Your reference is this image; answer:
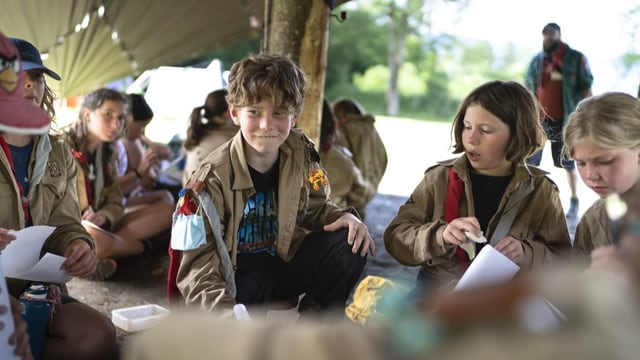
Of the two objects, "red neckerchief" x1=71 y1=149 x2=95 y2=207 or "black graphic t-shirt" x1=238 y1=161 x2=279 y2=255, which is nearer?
"black graphic t-shirt" x1=238 y1=161 x2=279 y2=255

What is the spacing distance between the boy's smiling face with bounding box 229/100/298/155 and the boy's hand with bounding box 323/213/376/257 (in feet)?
1.37

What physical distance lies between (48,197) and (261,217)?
85cm

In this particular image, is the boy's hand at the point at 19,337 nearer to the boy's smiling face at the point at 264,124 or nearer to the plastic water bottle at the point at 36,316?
the plastic water bottle at the point at 36,316

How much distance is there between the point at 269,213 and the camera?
3045mm

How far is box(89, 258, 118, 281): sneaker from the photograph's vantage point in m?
4.21

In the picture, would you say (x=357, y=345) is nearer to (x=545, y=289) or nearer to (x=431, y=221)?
(x=545, y=289)

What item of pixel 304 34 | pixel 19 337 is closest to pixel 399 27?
pixel 304 34

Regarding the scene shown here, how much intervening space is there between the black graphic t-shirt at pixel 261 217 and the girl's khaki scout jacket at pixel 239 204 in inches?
2.1

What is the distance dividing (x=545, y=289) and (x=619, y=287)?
0.34 feet

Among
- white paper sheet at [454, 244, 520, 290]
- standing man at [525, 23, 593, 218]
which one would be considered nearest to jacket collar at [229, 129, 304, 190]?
white paper sheet at [454, 244, 520, 290]

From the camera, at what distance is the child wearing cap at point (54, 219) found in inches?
99.3

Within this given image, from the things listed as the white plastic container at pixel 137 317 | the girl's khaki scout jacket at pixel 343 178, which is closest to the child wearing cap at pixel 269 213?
the white plastic container at pixel 137 317

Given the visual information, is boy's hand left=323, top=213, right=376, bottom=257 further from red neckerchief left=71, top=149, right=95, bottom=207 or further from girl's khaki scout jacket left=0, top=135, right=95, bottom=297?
red neckerchief left=71, top=149, right=95, bottom=207

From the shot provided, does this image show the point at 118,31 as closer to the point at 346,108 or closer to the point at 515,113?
the point at 346,108
